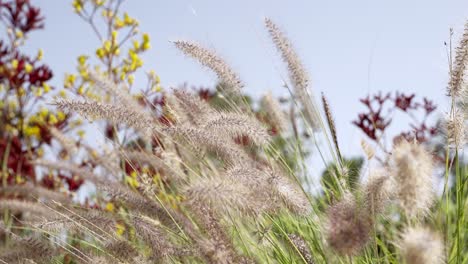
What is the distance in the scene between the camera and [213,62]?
8.73ft

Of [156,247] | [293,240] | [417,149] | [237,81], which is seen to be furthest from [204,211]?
[237,81]

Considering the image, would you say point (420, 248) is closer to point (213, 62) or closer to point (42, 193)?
point (213, 62)

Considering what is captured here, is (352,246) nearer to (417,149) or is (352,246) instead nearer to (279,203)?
(417,149)

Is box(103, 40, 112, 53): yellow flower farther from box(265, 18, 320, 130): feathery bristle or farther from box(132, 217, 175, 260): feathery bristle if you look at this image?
box(132, 217, 175, 260): feathery bristle

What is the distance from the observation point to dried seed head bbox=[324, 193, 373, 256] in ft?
4.76

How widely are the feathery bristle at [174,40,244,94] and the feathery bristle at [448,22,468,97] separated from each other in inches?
32.1

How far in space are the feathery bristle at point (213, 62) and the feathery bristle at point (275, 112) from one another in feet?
2.20

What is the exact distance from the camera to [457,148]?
7.54 feet

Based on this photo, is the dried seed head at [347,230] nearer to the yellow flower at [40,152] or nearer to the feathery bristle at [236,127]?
the feathery bristle at [236,127]

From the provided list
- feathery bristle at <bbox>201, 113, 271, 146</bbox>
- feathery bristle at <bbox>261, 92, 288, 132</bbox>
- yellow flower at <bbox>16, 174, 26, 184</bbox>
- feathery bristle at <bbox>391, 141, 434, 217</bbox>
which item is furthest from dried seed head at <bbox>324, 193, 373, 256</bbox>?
yellow flower at <bbox>16, 174, 26, 184</bbox>

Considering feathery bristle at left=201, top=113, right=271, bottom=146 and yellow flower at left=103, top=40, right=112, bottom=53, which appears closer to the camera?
feathery bristle at left=201, top=113, right=271, bottom=146

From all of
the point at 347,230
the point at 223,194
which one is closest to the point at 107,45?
the point at 223,194

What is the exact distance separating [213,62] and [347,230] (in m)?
1.32

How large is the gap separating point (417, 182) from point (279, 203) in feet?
2.13
